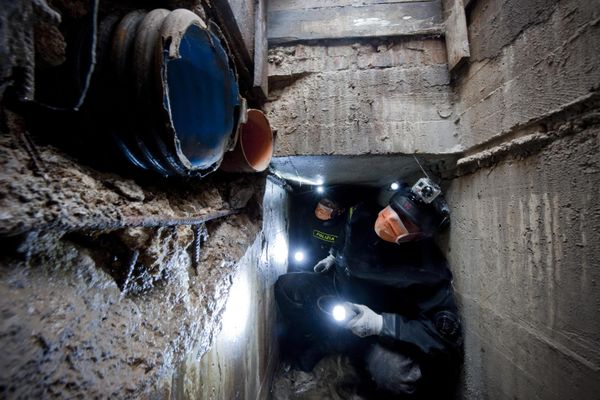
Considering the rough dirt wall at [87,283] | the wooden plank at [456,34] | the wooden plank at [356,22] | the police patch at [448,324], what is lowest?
the police patch at [448,324]

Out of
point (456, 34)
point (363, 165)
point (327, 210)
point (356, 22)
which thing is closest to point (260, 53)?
point (356, 22)

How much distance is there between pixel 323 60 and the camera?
2.01 metres

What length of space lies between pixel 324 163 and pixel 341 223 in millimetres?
2171

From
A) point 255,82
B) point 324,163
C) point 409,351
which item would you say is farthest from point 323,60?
point 409,351

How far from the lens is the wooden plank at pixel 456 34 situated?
1716 millimetres

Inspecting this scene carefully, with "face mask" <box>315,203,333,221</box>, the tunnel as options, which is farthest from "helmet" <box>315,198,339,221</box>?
the tunnel

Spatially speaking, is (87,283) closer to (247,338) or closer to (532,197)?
(247,338)

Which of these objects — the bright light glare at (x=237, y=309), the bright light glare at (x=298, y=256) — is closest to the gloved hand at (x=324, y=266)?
the bright light glare at (x=298, y=256)

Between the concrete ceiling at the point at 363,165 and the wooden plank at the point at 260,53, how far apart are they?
1.70ft

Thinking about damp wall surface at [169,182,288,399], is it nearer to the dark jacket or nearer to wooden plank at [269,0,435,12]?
the dark jacket

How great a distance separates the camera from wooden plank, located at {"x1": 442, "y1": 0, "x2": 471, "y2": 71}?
5.63 ft

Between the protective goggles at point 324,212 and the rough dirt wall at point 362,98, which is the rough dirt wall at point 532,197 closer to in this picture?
the rough dirt wall at point 362,98

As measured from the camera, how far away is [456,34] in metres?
1.77

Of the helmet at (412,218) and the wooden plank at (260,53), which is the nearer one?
the wooden plank at (260,53)
